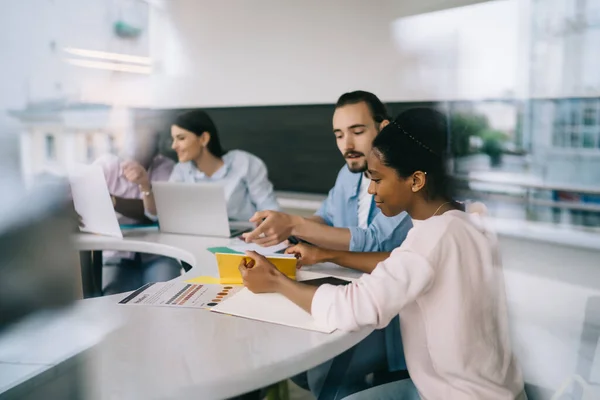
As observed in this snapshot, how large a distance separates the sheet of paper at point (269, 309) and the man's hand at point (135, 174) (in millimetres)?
977

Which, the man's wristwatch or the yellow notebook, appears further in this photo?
the man's wristwatch

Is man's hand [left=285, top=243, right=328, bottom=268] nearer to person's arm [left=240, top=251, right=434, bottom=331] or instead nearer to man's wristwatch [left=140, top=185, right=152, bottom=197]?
person's arm [left=240, top=251, right=434, bottom=331]

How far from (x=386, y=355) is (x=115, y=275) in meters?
1.18

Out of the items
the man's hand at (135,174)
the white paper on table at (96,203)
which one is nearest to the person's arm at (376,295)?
the white paper on table at (96,203)

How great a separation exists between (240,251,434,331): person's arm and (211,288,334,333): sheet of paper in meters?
0.02

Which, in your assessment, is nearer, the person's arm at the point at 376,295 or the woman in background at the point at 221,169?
the person's arm at the point at 376,295

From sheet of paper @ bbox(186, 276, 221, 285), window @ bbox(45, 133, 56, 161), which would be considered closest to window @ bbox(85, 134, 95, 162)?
window @ bbox(45, 133, 56, 161)

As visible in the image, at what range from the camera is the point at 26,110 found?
104 centimetres

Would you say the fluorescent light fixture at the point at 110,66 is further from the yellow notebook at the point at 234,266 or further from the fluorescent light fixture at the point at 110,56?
the yellow notebook at the point at 234,266

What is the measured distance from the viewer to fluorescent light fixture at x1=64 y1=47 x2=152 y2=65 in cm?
168

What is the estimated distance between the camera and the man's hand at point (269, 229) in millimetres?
1396

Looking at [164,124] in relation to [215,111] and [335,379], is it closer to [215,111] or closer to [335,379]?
[215,111]

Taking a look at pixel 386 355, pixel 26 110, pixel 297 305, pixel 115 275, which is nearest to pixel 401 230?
pixel 386 355

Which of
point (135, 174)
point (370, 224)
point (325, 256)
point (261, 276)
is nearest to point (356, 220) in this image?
point (370, 224)
